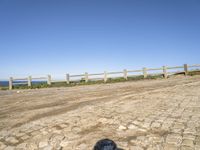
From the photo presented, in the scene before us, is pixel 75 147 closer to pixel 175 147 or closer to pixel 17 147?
pixel 17 147

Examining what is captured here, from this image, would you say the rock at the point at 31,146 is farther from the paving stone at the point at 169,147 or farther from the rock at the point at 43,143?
the paving stone at the point at 169,147

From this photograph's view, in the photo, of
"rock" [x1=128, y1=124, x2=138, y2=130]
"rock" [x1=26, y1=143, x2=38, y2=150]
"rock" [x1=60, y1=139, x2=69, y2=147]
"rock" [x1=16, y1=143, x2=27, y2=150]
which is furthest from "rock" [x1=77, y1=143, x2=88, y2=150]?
"rock" [x1=128, y1=124, x2=138, y2=130]

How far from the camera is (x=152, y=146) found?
2.99 meters

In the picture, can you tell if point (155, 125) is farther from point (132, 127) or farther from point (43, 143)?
point (43, 143)

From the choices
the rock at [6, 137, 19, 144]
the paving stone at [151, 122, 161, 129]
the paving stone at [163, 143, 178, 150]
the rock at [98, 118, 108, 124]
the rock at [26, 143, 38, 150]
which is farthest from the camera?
the rock at [98, 118, 108, 124]

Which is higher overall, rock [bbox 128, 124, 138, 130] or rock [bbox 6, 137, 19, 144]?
rock [bbox 128, 124, 138, 130]

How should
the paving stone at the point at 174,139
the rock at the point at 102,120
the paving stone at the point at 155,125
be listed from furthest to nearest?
the rock at the point at 102,120
the paving stone at the point at 155,125
the paving stone at the point at 174,139

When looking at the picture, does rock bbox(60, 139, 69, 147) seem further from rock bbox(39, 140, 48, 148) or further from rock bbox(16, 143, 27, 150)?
rock bbox(16, 143, 27, 150)

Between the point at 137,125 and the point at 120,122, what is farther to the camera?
the point at 120,122

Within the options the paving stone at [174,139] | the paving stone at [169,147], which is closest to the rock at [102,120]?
the paving stone at [174,139]

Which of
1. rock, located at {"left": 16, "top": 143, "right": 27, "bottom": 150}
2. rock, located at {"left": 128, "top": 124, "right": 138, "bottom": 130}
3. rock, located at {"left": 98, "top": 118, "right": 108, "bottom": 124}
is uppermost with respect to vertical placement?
rock, located at {"left": 98, "top": 118, "right": 108, "bottom": 124}

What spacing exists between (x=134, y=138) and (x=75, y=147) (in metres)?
1.06

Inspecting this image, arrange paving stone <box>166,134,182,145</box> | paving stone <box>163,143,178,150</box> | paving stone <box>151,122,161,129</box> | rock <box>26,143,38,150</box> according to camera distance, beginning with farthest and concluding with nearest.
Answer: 1. paving stone <box>151,122,161,129</box>
2. rock <box>26,143,38,150</box>
3. paving stone <box>166,134,182,145</box>
4. paving stone <box>163,143,178,150</box>

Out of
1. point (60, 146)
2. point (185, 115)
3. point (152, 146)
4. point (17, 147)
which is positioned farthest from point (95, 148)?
point (185, 115)
